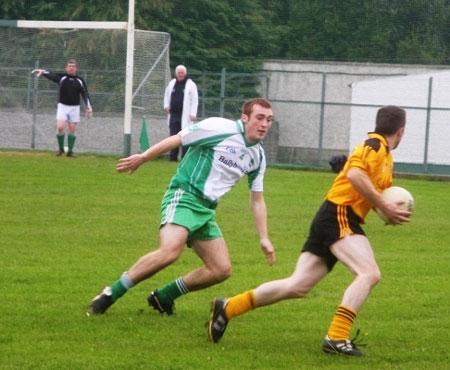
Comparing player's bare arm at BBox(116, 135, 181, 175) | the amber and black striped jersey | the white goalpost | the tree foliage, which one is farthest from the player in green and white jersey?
the tree foliage

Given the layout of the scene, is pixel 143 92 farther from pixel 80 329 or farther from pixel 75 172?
pixel 80 329

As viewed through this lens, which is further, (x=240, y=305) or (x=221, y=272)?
(x=221, y=272)

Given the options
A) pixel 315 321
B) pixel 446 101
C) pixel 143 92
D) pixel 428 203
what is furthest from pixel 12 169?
pixel 315 321

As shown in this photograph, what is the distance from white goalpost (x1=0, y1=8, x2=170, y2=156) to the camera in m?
27.2

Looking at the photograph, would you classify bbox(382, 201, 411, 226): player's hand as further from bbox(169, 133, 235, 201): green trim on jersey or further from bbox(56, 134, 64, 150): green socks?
bbox(56, 134, 64, 150): green socks

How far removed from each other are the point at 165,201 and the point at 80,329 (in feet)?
A: 3.89

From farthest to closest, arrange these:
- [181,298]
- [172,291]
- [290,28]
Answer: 1. [290,28]
2. [181,298]
3. [172,291]

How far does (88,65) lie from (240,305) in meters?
21.4

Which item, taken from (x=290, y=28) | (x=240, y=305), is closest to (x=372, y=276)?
(x=240, y=305)

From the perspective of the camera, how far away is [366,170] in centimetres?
753

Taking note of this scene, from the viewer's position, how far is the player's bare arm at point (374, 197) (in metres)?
7.38

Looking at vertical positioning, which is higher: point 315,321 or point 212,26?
point 212,26

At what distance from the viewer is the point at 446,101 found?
29.7 metres

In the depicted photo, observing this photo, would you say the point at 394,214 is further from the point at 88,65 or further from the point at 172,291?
the point at 88,65
